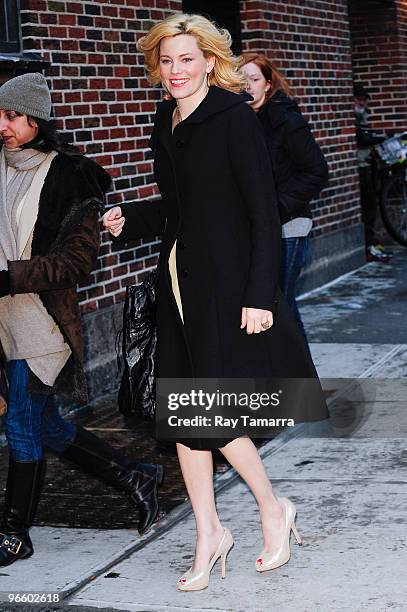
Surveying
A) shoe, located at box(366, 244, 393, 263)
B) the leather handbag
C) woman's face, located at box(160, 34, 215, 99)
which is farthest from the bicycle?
woman's face, located at box(160, 34, 215, 99)

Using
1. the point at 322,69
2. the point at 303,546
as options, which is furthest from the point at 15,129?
the point at 322,69

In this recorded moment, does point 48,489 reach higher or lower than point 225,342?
lower

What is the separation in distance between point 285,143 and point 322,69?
5.56 meters

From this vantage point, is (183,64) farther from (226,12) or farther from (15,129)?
(226,12)

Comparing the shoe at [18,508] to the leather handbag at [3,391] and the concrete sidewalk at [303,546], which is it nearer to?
the concrete sidewalk at [303,546]

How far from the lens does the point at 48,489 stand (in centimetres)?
589

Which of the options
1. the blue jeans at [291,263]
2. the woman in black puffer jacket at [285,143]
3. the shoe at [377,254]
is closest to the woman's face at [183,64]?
the woman in black puffer jacket at [285,143]

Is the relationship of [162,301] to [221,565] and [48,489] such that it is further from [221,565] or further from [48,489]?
[48,489]

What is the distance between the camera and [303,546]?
4.78 m

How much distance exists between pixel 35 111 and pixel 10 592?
1775 millimetres

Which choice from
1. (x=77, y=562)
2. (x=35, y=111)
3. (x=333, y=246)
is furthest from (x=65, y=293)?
(x=333, y=246)

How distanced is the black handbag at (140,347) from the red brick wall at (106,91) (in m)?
3.03

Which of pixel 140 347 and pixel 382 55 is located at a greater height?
pixel 382 55

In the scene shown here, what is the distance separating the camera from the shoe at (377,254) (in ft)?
43.4
